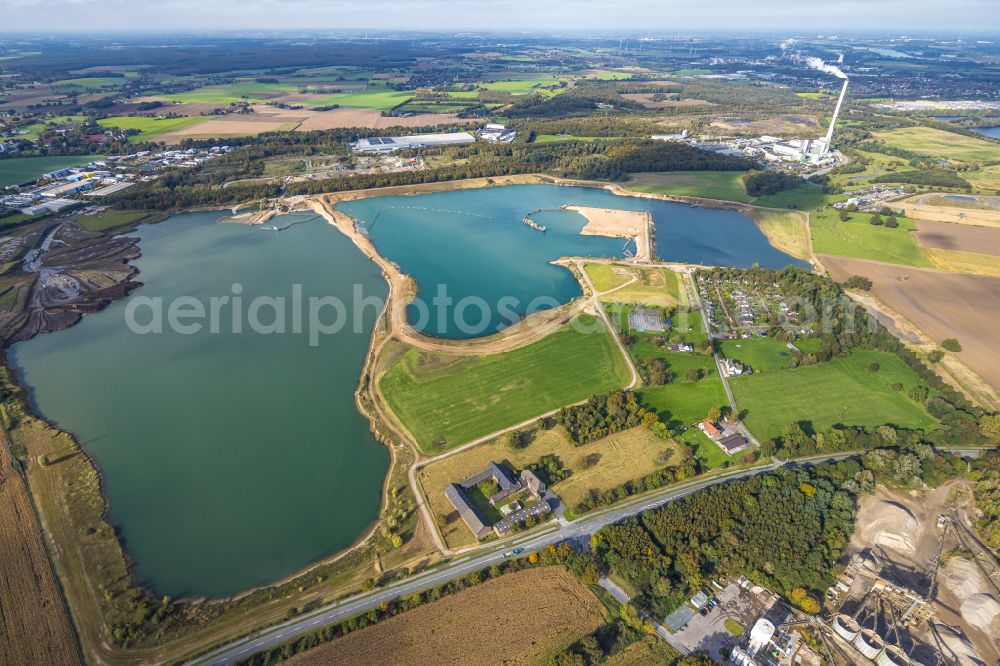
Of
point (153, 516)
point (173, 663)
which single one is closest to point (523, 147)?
point (153, 516)

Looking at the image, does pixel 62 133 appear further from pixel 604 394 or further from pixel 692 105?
pixel 692 105

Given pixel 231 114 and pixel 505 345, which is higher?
pixel 231 114

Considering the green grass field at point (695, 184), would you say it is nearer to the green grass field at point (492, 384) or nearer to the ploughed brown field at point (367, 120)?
the green grass field at point (492, 384)

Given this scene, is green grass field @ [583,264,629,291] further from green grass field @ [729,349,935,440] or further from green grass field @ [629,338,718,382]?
green grass field @ [729,349,935,440]

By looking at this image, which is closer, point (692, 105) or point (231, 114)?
point (231, 114)

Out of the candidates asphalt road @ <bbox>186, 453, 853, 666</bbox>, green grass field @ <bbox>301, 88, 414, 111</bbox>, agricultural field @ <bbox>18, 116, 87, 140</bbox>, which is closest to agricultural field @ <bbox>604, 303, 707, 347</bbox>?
asphalt road @ <bbox>186, 453, 853, 666</bbox>

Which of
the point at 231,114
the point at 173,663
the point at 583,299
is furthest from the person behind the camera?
the point at 231,114

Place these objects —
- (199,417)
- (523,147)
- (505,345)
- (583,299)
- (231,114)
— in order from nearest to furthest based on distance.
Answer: (199,417), (505,345), (583,299), (523,147), (231,114)
